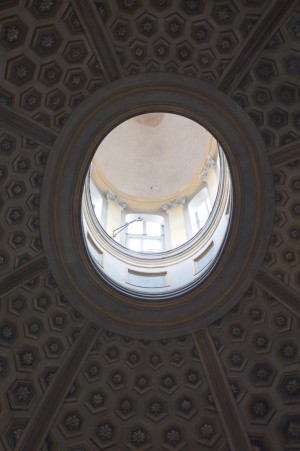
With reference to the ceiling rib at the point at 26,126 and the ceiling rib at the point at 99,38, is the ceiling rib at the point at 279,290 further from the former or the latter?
the ceiling rib at the point at 26,126

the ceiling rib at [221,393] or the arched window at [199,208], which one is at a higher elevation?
the arched window at [199,208]

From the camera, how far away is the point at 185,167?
2173 centimetres

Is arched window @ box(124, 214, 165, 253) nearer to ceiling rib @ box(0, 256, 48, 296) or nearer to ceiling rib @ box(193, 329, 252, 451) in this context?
ceiling rib @ box(193, 329, 252, 451)

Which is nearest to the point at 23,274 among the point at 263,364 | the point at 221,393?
the point at 221,393

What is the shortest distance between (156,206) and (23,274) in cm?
937

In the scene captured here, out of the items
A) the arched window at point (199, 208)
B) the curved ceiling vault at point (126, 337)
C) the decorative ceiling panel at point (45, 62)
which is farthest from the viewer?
the arched window at point (199, 208)

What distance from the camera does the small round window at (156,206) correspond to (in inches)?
605

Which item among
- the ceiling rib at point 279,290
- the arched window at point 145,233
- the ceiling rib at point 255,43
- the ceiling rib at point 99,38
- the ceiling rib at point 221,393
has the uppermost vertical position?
the arched window at point 145,233

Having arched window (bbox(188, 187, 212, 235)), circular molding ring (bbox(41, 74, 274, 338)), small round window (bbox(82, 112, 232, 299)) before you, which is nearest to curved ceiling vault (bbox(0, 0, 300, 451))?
circular molding ring (bbox(41, 74, 274, 338))

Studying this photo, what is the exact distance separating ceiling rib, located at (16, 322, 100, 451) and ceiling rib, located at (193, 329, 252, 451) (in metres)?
3.06

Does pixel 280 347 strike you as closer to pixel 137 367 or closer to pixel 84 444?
pixel 137 367

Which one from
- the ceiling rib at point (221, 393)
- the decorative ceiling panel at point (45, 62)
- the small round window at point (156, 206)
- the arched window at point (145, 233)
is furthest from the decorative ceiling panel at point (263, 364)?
the decorative ceiling panel at point (45, 62)

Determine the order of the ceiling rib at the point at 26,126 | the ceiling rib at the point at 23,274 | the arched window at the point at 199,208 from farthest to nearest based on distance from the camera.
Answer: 1. the arched window at the point at 199,208
2. the ceiling rib at the point at 23,274
3. the ceiling rib at the point at 26,126

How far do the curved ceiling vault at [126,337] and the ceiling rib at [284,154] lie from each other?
0.03m
